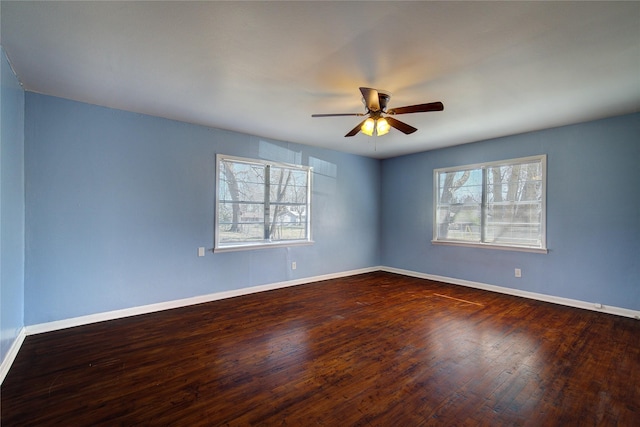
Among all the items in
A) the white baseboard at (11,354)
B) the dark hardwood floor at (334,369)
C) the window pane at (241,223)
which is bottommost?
the dark hardwood floor at (334,369)

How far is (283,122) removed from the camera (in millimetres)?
3889

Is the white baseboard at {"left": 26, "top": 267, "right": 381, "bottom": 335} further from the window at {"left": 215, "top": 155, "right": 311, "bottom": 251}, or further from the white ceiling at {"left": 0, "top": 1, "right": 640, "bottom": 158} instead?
the white ceiling at {"left": 0, "top": 1, "right": 640, "bottom": 158}

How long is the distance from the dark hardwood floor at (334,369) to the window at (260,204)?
4.12 feet

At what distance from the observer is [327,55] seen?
226 centimetres

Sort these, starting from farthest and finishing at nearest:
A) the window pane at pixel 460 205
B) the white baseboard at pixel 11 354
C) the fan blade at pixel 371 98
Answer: the window pane at pixel 460 205, the fan blade at pixel 371 98, the white baseboard at pixel 11 354

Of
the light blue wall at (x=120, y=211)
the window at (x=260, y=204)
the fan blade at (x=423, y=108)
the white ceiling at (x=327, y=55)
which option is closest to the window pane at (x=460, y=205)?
the white ceiling at (x=327, y=55)

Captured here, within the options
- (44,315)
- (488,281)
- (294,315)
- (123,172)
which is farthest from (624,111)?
(44,315)

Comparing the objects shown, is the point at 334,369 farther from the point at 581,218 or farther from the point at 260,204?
the point at 581,218

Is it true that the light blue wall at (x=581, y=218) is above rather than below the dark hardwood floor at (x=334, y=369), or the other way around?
above

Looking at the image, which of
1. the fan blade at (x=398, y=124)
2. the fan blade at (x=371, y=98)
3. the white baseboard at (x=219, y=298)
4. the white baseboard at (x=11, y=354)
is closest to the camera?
the white baseboard at (x=11, y=354)

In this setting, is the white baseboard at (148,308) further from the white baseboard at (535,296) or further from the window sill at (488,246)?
→ the window sill at (488,246)

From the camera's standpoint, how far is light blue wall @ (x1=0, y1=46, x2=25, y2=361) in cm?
220

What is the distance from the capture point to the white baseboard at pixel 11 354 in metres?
2.14

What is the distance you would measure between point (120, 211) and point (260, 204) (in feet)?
6.16
